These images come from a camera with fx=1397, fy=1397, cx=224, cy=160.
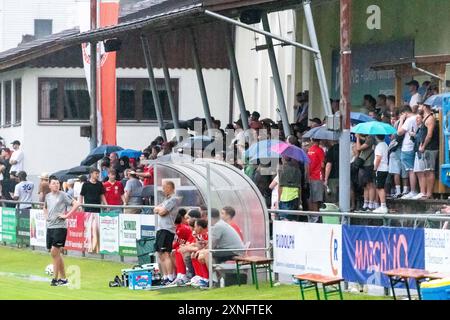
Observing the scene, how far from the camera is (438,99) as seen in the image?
23.2m

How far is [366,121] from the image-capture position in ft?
84.5

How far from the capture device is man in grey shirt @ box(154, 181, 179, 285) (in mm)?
24609

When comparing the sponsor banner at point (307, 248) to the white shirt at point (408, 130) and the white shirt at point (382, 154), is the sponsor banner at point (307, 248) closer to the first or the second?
the white shirt at point (382, 154)

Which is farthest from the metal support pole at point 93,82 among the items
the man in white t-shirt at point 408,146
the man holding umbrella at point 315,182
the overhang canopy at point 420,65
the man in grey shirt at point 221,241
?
the man in white t-shirt at point 408,146

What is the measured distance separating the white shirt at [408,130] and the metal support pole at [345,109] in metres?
1.10

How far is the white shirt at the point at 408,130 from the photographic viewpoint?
23.9m

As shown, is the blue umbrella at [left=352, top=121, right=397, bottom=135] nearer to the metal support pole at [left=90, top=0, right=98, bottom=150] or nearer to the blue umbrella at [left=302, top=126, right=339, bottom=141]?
the blue umbrella at [left=302, top=126, right=339, bottom=141]

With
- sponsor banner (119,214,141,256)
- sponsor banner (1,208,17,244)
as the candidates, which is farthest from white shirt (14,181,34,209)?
sponsor banner (119,214,141,256)

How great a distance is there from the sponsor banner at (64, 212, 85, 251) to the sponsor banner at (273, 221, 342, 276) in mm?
8129

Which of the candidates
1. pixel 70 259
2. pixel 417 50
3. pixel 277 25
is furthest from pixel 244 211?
pixel 277 25

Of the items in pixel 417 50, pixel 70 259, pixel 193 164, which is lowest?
pixel 70 259

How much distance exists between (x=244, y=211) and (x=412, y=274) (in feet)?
21.1

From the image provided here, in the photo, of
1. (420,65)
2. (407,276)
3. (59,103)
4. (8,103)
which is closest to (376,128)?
(420,65)
